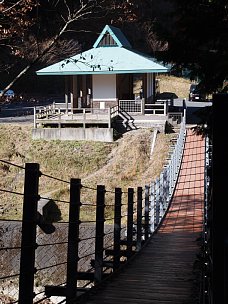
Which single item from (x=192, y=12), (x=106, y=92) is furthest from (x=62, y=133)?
(x=192, y=12)

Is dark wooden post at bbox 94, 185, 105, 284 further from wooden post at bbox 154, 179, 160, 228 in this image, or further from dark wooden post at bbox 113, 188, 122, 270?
wooden post at bbox 154, 179, 160, 228

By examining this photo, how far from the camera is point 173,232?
10.5 metres

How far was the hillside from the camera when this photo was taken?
18.8 m

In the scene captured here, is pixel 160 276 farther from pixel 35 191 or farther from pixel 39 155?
pixel 39 155

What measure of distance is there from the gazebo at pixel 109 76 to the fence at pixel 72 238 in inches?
277

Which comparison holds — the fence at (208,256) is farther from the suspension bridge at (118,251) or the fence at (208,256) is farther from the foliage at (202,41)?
the foliage at (202,41)

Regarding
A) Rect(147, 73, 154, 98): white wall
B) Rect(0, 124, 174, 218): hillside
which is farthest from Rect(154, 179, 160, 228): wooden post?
Rect(147, 73, 154, 98): white wall

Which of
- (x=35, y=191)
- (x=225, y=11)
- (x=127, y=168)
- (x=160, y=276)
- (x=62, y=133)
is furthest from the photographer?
(x=62, y=133)

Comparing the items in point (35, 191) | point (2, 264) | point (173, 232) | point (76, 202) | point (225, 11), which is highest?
point (225, 11)

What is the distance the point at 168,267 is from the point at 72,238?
2.78 meters

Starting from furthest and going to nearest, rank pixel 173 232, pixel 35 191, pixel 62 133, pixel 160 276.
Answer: pixel 62 133
pixel 173 232
pixel 160 276
pixel 35 191

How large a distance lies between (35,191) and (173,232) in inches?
293

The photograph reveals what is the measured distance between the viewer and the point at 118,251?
22.5 feet

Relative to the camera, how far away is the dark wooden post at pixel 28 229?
3.34 m
